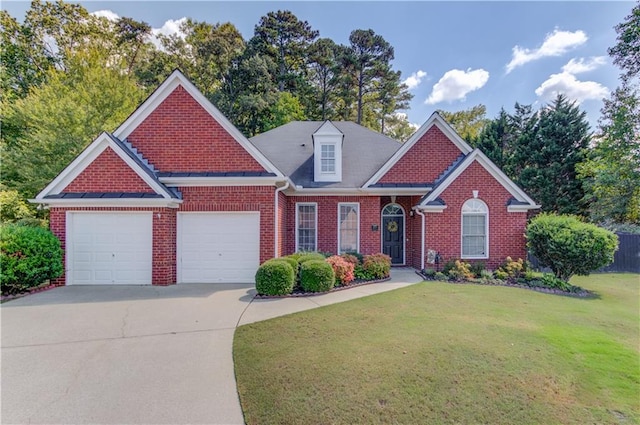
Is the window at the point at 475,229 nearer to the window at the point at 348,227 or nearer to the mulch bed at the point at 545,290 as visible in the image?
the mulch bed at the point at 545,290

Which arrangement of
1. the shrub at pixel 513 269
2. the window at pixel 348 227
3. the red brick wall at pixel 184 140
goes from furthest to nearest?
the window at pixel 348 227, the shrub at pixel 513 269, the red brick wall at pixel 184 140

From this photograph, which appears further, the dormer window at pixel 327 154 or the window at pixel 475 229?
the dormer window at pixel 327 154

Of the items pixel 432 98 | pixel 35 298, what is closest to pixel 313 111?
pixel 432 98

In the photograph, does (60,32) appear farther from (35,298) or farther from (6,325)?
(6,325)

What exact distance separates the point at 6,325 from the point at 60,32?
30.8 m

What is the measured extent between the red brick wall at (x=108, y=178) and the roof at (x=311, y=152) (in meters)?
4.85

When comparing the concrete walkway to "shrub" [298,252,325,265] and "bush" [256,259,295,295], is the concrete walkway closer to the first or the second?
"bush" [256,259,295,295]

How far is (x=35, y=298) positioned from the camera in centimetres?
787

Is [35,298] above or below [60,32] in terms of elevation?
below

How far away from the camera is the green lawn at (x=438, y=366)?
339cm

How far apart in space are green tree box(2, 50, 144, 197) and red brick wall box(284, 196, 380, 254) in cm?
1309

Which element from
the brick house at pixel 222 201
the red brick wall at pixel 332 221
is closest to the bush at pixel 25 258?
the brick house at pixel 222 201

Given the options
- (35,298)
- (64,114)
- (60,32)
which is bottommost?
(35,298)

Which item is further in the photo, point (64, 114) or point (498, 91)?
point (498, 91)
